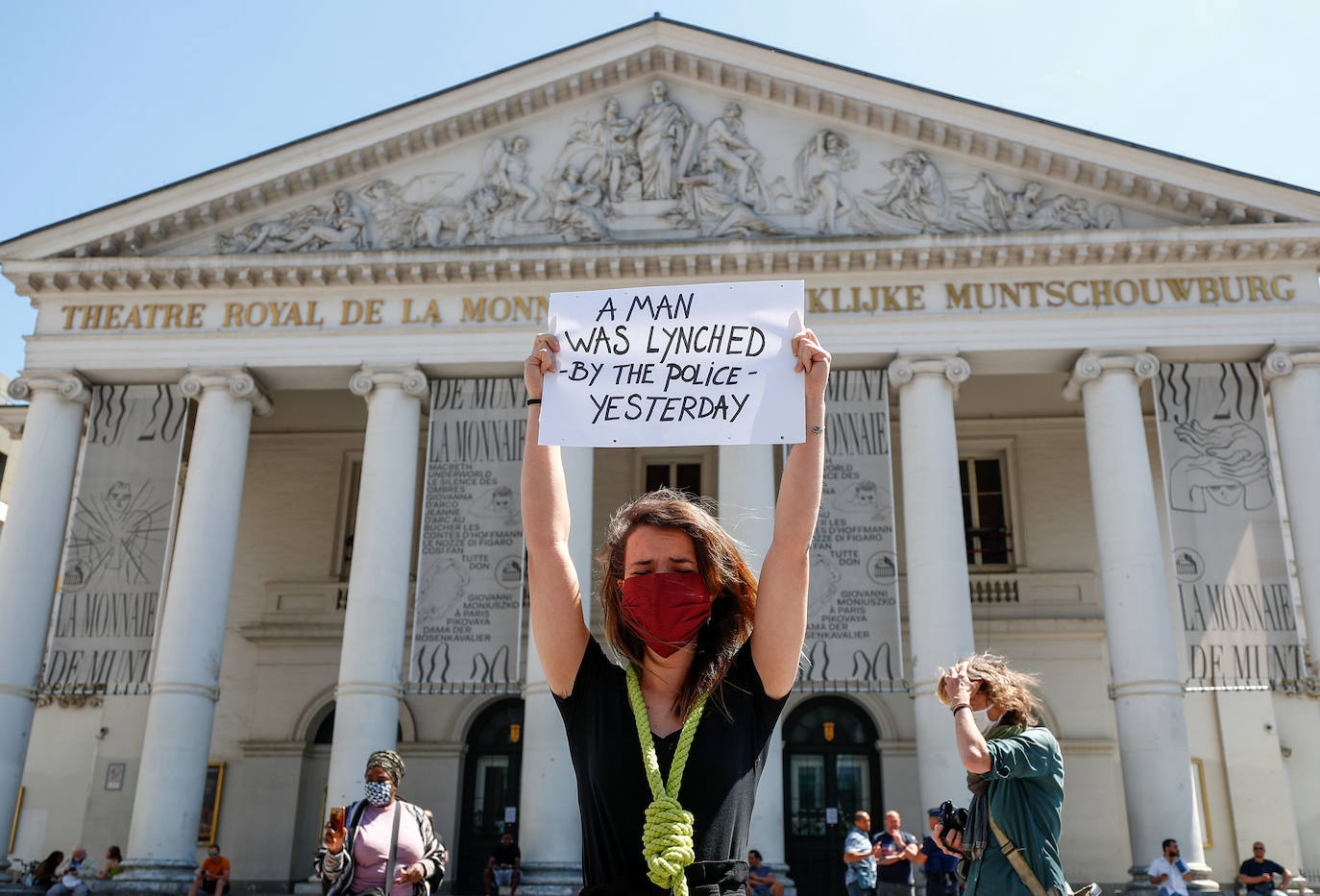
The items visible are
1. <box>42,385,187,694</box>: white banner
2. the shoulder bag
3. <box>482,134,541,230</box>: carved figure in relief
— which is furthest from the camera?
<box>482,134,541,230</box>: carved figure in relief

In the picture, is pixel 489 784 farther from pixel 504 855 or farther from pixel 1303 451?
pixel 1303 451

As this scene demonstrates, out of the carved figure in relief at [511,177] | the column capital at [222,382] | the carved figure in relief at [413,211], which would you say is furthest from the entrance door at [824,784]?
the column capital at [222,382]

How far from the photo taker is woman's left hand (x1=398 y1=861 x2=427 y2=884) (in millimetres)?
7031

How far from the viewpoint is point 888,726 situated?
22797mm

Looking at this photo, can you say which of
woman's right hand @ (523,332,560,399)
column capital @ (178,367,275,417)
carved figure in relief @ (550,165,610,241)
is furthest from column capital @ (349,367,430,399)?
woman's right hand @ (523,332,560,399)

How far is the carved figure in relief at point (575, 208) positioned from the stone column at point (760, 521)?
14.7ft

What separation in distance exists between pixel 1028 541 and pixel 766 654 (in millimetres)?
22285

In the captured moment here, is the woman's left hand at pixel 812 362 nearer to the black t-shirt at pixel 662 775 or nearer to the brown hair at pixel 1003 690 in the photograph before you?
the black t-shirt at pixel 662 775

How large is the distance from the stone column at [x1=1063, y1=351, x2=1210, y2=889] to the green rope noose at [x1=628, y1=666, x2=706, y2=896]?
53.8 feet

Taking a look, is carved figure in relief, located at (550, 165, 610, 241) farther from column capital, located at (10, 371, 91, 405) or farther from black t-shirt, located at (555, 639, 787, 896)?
black t-shirt, located at (555, 639, 787, 896)

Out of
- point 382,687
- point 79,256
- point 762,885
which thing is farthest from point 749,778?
point 79,256

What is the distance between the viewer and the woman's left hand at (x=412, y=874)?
23.1 feet

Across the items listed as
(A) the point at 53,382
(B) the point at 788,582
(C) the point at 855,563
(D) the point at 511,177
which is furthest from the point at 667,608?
(A) the point at 53,382

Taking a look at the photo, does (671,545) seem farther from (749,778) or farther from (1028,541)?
(1028,541)
